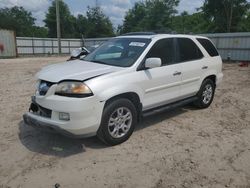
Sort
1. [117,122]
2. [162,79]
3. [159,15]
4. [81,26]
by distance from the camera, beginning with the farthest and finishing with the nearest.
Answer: [81,26] < [159,15] < [162,79] < [117,122]

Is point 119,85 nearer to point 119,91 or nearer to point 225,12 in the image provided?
→ point 119,91

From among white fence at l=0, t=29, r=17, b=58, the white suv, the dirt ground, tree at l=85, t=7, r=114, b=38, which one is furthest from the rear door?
tree at l=85, t=7, r=114, b=38

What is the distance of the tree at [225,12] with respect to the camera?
3534 cm

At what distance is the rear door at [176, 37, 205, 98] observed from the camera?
18.7ft

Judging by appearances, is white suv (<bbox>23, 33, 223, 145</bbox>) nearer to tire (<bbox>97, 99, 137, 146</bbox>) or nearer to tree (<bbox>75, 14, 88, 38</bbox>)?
tire (<bbox>97, 99, 137, 146</bbox>)

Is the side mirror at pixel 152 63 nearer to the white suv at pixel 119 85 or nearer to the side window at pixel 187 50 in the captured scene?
the white suv at pixel 119 85

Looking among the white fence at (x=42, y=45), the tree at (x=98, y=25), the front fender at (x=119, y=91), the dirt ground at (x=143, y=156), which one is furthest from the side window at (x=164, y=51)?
the tree at (x=98, y=25)

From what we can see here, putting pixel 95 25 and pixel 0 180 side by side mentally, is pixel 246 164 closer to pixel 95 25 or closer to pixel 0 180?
pixel 0 180

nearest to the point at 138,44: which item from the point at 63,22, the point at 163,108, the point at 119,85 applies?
the point at 119,85

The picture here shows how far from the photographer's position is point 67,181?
3.49 m

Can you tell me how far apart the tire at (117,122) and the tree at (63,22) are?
59079 millimetres

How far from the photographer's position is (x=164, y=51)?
211 inches

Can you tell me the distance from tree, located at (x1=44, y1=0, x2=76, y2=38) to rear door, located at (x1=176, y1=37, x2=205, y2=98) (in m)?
57.8

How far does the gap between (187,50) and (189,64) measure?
1.08 feet
